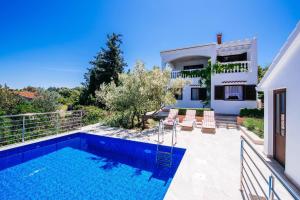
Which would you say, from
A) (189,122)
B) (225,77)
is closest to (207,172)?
(189,122)

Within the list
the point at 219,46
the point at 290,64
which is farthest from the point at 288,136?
the point at 219,46

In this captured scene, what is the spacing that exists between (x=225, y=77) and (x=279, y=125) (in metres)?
14.2

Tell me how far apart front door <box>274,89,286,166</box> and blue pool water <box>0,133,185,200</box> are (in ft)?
15.9

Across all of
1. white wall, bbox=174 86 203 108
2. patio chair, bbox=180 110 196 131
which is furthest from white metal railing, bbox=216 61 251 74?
patio chair, bbox=180 110 196 131

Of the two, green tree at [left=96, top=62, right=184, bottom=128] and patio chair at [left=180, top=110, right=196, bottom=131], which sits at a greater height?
green tree at [left=96, top=62, right=184, bottom=128]

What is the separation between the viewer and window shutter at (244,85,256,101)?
1897 cm

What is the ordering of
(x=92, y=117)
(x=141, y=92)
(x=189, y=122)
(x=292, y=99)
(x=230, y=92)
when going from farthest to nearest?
(x=230, y=92) < (x=92, y=117) < (x=189, y=122) < (x=141, y=92) < (x=292, y=99)

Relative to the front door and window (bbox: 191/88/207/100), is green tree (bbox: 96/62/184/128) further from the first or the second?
window (bbox: 191/88/207/100)

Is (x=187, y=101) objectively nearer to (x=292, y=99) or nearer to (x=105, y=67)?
(x=105, y=67)

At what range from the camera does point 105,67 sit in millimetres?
30188

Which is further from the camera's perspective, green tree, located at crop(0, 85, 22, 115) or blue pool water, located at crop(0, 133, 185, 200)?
green tree, located at crop(0, 85, 22, 115)

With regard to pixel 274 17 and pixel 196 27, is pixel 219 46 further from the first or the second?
pixel 274 17

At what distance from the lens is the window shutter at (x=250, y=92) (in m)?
19.0

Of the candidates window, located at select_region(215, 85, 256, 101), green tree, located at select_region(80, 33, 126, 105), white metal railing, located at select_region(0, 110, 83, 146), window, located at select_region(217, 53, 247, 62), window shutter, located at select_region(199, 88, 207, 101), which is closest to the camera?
white metal railing, located at select_region(0, 110, 83, 146)
